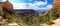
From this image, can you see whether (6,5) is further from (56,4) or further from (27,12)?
(56,4)

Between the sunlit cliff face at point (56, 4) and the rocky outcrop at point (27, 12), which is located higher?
the sunlit cliff face at point (56, 4)

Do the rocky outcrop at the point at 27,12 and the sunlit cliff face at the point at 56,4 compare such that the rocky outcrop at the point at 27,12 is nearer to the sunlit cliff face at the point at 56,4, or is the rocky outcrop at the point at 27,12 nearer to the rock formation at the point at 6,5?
the rock formation at the point at 6,5

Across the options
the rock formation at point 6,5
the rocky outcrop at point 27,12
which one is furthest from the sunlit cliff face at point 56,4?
the rock formation at point 6,5

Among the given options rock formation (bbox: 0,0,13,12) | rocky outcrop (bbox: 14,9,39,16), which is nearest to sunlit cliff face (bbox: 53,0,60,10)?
rocky outcrop (bbox: 14,9,39,16)

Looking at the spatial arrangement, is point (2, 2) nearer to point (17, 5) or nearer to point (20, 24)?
point (17, 5)

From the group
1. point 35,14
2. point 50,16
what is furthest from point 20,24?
point 50,16

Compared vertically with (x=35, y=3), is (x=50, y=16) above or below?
below

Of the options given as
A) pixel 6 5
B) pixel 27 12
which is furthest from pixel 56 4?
pixel 6 5

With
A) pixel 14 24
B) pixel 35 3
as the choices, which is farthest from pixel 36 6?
pixel 14 24

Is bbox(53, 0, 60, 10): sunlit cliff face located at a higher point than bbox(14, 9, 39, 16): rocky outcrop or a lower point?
higher

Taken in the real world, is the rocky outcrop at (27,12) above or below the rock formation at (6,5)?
below

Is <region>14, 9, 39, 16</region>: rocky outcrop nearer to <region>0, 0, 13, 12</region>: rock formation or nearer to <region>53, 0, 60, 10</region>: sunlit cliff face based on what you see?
<region>0, 0, 13, 12</region>: rock formation
